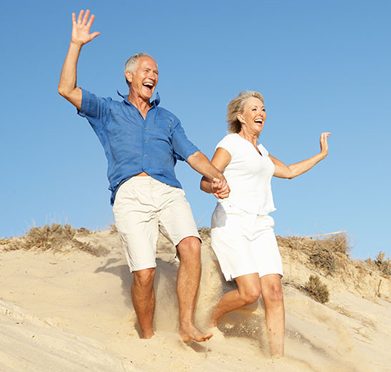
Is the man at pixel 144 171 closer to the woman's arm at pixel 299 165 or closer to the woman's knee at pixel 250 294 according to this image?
the woman's knee at pixel 250 294

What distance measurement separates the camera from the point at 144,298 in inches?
193

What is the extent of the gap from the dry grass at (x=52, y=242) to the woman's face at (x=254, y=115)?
14.6 feet

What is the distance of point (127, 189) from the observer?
5.02 m

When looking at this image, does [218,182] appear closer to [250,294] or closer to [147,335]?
[250,294]

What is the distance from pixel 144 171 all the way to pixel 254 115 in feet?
5.04

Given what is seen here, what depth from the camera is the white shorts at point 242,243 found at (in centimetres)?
521

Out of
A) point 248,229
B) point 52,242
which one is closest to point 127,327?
point 248,229

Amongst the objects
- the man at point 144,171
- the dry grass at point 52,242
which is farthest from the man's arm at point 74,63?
the dry grass at point 52,242

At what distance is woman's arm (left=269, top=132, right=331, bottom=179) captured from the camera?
6.24 metres

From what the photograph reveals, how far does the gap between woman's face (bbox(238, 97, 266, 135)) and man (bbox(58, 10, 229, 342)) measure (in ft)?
2.93

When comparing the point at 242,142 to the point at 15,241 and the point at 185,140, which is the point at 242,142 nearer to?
the point at 185,140

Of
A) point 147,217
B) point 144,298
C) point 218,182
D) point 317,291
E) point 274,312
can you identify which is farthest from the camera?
point 317,291

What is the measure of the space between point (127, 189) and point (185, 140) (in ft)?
2.64

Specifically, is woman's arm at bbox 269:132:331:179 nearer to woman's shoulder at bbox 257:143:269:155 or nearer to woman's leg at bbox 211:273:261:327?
woman's shoulder at bbox 257:143:269:155
